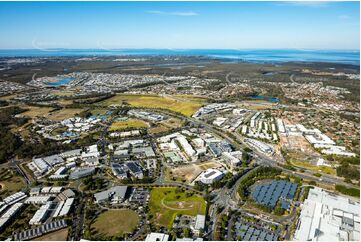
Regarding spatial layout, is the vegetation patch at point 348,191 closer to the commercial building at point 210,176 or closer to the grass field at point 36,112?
the commercial building at point 210,176

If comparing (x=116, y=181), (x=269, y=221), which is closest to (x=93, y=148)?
(x=116, y=181)

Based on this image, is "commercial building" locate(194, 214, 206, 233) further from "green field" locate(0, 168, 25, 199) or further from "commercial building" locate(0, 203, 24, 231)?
"green field" locate(0, 168, 25, 199)

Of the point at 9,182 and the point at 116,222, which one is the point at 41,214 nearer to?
the point at 116,222

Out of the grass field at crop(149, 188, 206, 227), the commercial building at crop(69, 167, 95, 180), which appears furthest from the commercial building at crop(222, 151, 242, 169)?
the commercial building at crop(69, 167, 95, 180)

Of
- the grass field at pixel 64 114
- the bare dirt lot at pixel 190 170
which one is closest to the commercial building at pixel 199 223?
the bare dirt lot at pixel 190 170

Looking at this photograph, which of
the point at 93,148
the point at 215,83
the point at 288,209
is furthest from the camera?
the point at 215,83

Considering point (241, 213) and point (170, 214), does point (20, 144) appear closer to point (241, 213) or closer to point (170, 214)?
point (170, 214)
